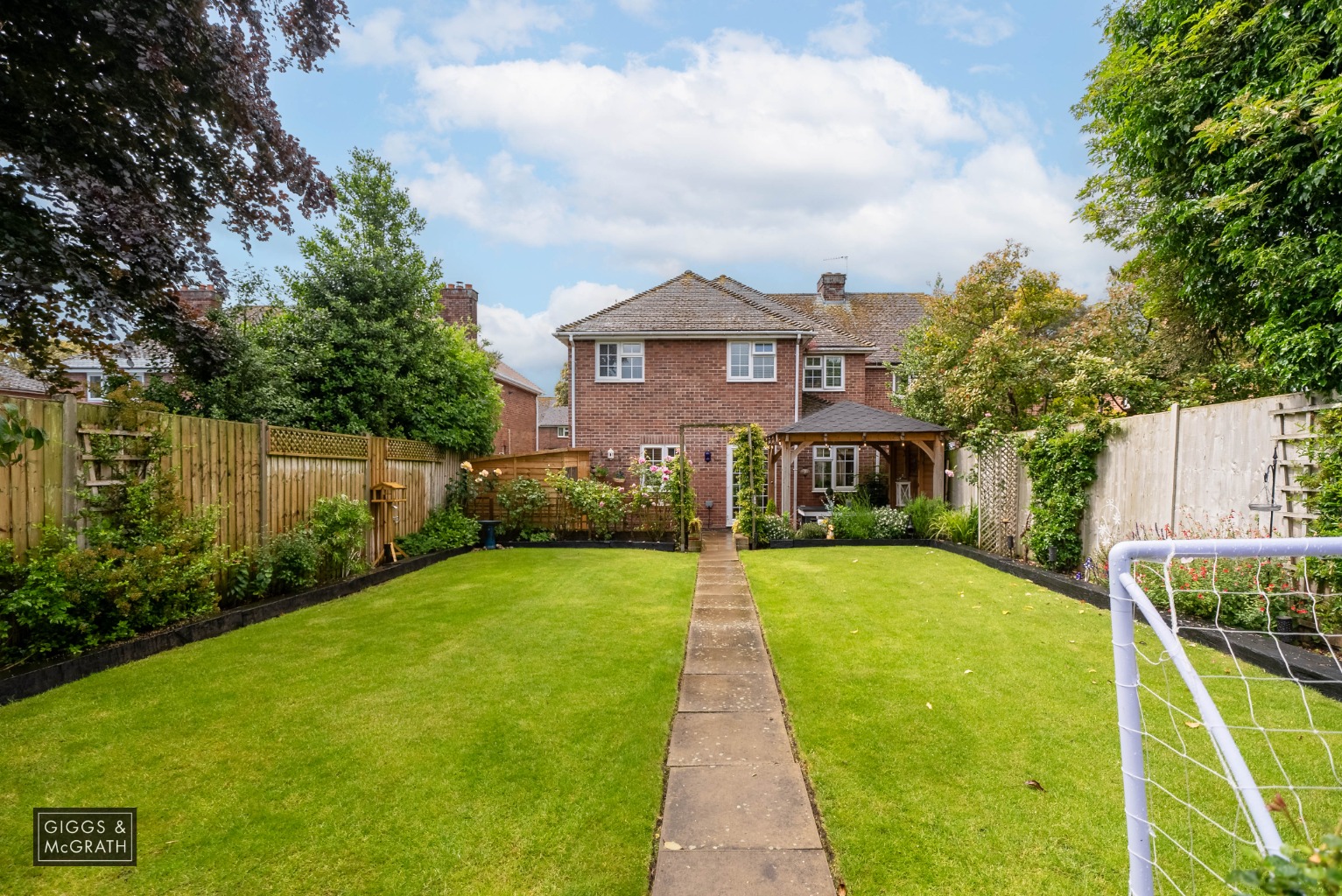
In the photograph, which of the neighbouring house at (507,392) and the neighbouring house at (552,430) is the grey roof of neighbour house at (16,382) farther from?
the neighbouring house at (552,430)

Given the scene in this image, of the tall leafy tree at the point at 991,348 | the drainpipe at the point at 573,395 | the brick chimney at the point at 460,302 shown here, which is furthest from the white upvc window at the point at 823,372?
the brick chimney at the point at 460,302

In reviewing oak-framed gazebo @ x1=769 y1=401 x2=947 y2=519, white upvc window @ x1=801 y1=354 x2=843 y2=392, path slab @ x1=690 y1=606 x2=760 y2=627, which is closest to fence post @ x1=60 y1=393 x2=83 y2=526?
path slab @ x1=690 y1=606 x2=760 y2=627

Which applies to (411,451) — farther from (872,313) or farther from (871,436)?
(872,313)

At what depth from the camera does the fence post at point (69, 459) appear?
210 inches

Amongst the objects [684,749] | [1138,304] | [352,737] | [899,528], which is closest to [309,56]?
[352,737]

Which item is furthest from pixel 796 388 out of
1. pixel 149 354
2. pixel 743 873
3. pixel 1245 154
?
pixel 743 873

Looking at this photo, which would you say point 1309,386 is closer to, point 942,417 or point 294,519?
point 942,417

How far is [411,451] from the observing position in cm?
1205

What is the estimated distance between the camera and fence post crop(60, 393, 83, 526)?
5.34 meters

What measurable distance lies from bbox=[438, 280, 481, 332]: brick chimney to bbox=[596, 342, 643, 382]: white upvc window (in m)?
5.96

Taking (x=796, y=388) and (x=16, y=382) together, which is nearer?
(x=796, y=388)

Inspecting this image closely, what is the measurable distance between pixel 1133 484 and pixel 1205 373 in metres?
4.71

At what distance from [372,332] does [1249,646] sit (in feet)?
43.8

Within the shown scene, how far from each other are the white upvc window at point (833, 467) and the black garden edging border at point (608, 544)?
6747 mm
